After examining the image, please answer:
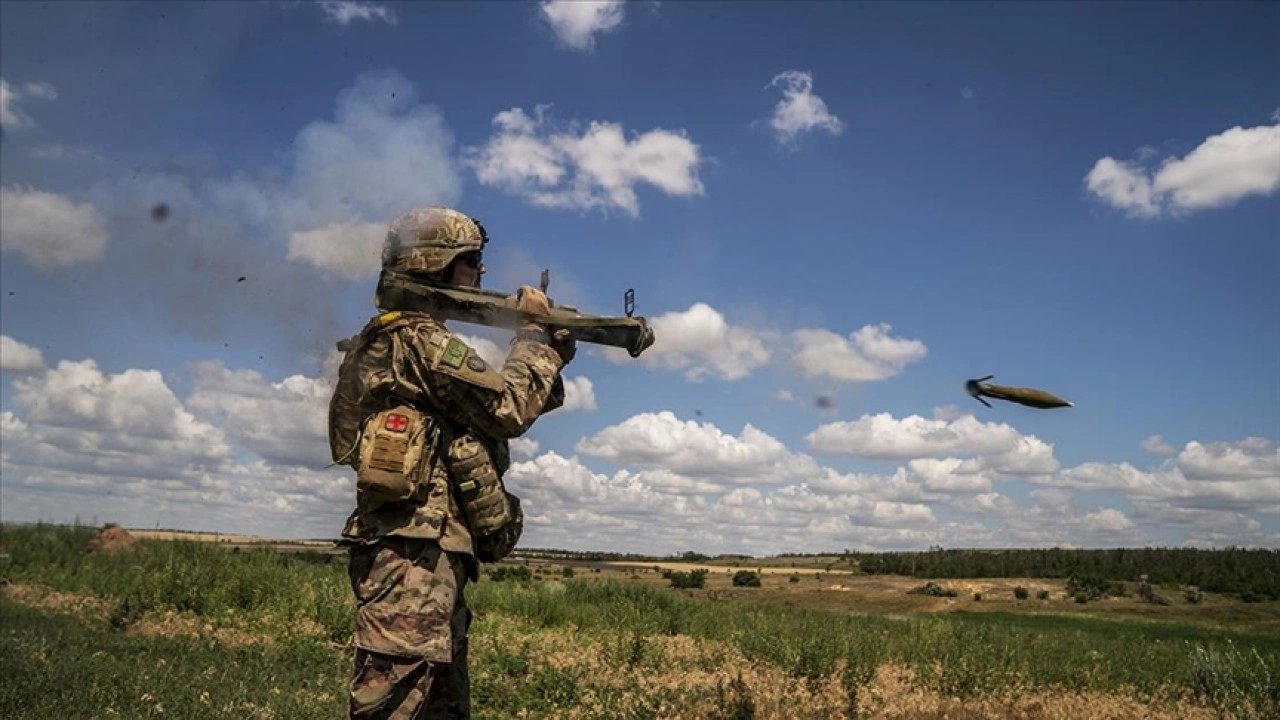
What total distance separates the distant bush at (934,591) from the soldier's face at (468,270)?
163 feet

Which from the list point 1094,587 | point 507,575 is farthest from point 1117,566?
point 507,575

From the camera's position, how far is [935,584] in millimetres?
54469

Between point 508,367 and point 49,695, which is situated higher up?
point 508,367

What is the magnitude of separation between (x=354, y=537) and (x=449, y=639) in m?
0.59

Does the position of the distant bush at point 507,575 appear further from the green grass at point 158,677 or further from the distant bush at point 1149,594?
the distant bush at point 1149,594

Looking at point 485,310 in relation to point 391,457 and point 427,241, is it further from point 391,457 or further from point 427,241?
point 391,457

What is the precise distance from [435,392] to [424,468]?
12.6 inches

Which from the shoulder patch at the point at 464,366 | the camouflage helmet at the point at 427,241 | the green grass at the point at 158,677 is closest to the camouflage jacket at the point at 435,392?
the shoulder patch at the point at 464,366

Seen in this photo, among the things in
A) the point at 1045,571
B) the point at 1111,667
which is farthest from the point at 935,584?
the point at 1111,667

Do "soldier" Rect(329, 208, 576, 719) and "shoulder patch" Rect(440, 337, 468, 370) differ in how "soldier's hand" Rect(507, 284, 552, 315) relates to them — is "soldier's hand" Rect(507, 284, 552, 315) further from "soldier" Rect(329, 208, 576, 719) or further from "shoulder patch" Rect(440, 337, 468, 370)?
"shoulder patch" Rect(440, 337, 468, 370)

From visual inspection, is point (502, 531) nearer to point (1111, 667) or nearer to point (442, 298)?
point (442, 298)

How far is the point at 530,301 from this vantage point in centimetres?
430

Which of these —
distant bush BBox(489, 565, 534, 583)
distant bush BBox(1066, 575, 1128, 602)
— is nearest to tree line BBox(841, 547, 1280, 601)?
distant bush BBox(1066, 575, 1128, 602)

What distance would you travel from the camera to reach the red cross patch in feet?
12.4
